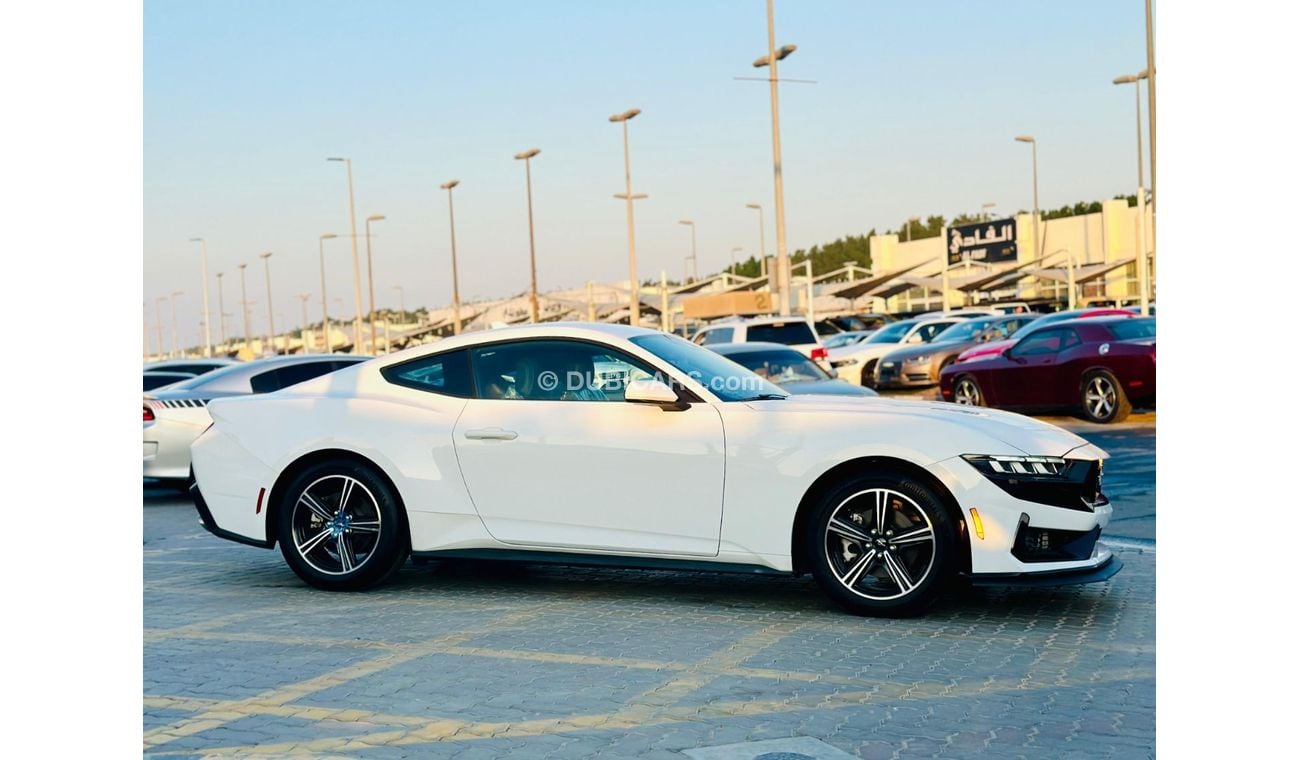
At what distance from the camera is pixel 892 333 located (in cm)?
3191

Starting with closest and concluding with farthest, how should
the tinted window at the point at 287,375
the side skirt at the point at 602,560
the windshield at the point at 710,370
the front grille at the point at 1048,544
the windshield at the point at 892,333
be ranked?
the front grille at the point at 1048,544, the side skirt at the point at 602,560, the windshield at the point at 710,370, the tinted window at the point at 287,375, the windshield at the point at 892,333

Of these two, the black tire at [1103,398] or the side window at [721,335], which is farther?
the side window at [721,335]

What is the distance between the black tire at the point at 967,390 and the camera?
20.3 meters

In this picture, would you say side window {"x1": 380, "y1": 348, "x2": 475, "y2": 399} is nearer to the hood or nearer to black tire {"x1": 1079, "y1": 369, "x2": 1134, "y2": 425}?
the hood

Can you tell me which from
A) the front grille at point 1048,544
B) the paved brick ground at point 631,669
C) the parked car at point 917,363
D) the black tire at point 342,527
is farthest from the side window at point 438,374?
the parked car at point 917,363

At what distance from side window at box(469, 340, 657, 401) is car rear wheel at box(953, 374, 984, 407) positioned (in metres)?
13.6

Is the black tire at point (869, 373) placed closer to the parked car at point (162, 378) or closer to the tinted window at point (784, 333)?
the tinted window at point (784, 333)

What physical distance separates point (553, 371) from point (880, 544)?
6.59ft

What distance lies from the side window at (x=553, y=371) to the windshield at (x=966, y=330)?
20767 mm
